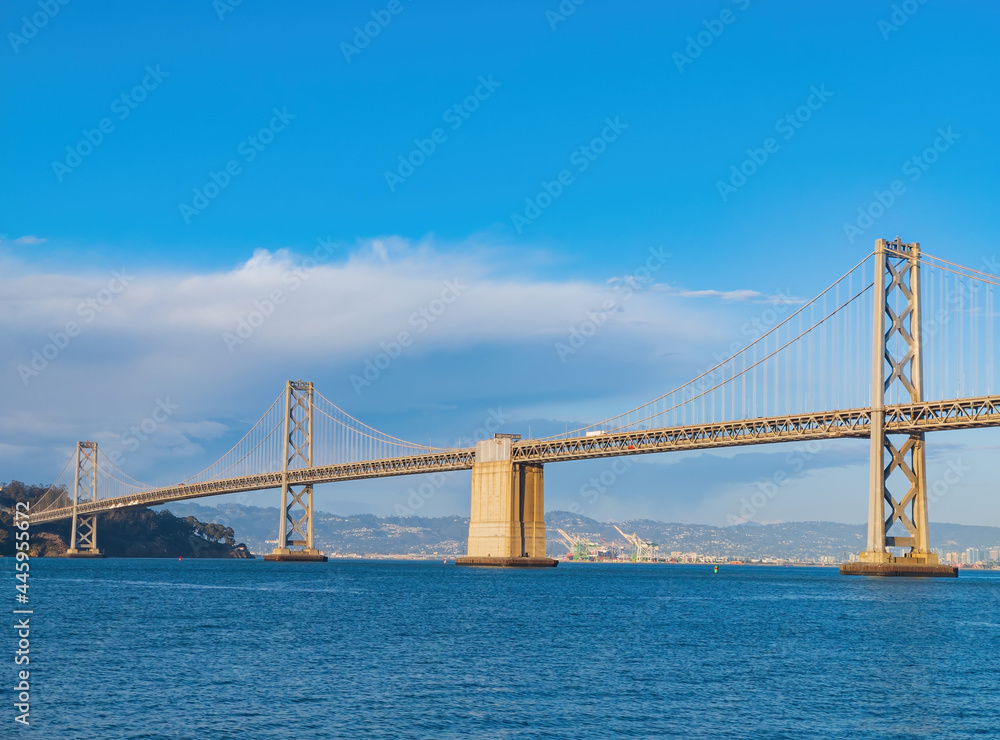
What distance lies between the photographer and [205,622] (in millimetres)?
36688

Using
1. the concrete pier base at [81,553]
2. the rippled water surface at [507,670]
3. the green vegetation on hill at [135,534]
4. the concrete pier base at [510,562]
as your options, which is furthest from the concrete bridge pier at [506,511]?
the green vegetation on hill at [135,534]

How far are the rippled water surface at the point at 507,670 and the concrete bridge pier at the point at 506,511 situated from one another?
39.5 meters

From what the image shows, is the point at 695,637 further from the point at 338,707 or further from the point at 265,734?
the point at 265,734

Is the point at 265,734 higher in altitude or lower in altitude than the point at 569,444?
lower

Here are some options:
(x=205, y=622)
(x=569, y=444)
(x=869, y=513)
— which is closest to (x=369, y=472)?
(x=569, y=444)

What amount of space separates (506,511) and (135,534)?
315 ft

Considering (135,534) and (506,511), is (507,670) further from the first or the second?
(135,534)

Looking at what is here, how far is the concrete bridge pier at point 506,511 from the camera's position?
8575cm

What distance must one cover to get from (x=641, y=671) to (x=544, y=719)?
626cm

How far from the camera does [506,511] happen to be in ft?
280

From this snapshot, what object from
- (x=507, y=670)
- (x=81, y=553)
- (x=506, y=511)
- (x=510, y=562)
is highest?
(x=506, y=511)

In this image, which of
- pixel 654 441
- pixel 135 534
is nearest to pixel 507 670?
pixel 654 441

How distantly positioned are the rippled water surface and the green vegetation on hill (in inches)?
4411

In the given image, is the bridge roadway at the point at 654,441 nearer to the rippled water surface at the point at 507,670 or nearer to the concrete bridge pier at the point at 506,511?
the concrete bridge pier at the point at 506,511
